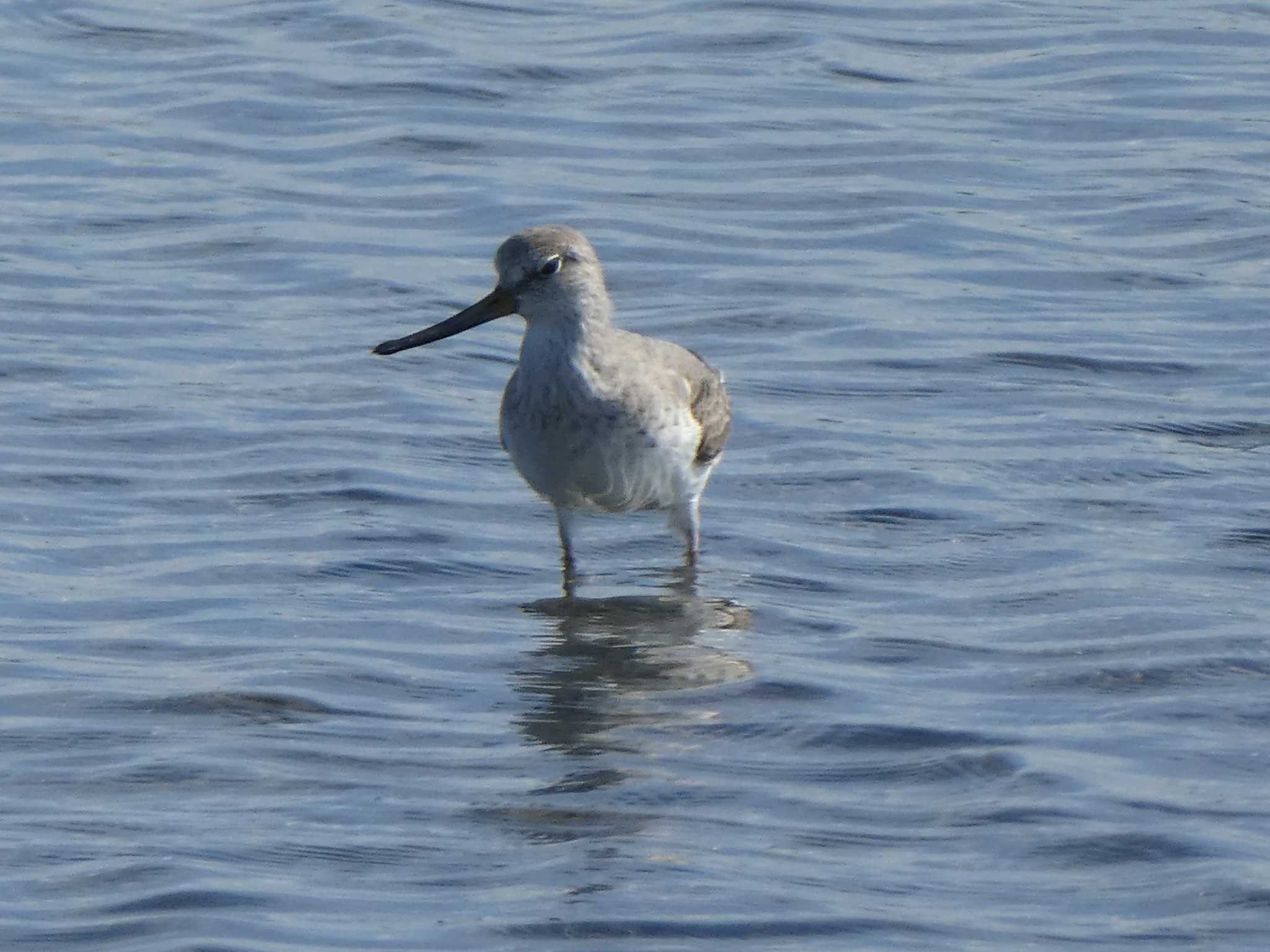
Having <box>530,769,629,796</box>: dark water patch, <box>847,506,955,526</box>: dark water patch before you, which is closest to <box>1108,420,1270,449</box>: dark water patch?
<box>847,506,955,526</box>: dark water patch

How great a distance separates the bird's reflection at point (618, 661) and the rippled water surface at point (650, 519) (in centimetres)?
3

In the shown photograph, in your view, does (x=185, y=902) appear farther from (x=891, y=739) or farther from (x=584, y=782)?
(x=891, y=739)

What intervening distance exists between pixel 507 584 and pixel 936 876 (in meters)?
3.25

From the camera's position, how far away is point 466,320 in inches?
377

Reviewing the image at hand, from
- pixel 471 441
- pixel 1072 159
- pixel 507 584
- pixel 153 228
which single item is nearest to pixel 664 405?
pixel 507 584

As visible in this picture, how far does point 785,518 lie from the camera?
10.1 meters

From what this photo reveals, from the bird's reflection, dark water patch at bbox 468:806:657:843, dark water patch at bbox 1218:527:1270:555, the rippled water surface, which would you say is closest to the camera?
the rippled water surface

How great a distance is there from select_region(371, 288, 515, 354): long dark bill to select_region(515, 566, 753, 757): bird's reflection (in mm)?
1121

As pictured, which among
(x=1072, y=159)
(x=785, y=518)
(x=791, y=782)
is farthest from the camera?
(x=1072, y=159)

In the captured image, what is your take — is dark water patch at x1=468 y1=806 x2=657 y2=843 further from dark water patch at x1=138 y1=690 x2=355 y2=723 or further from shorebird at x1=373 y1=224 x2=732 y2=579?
shorebird at x1=373 y1=224 x2=732 y2=579

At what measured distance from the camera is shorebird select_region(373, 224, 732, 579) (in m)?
9.05

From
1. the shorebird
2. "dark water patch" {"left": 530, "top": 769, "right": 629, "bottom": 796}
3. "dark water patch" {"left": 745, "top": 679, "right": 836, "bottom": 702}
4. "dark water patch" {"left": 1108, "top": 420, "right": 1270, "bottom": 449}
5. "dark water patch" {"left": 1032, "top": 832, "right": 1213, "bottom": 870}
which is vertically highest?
the shorebird

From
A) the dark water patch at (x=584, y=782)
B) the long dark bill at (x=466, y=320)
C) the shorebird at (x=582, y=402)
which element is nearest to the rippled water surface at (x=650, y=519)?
the dark water patch at (x=584, y=782)

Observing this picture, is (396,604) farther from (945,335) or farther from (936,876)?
(945,335)
